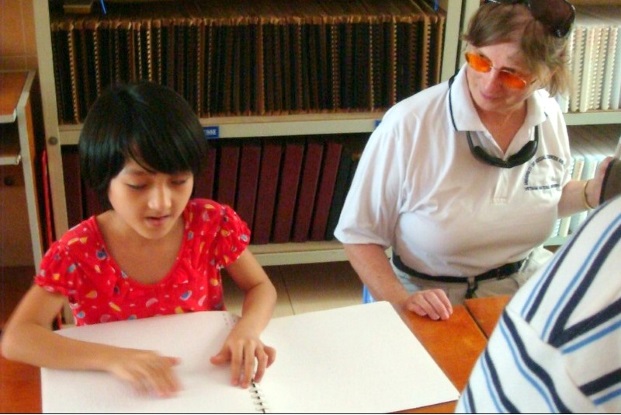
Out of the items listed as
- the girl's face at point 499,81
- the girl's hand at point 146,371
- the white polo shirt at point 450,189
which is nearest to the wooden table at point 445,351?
the girl's hand at point 146,371

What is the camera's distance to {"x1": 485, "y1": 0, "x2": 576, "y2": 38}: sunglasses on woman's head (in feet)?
4.40

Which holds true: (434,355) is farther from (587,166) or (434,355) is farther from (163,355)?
(587,166)

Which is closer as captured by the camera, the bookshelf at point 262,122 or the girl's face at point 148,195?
the girl's face at point 148,195

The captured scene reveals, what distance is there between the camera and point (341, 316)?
44.9 inches

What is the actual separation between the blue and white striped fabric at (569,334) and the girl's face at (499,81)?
86 cm

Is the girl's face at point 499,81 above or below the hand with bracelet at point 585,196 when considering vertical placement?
above

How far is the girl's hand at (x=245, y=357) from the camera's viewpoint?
3.20 ft

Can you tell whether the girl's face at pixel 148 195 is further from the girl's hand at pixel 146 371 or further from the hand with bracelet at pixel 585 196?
the hand with bracelet at pixel 585 196

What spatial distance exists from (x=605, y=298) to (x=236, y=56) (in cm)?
167

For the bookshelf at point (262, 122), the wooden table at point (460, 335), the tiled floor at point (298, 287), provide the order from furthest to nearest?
the tiled floor at point (298, 287) < the bookshelf at point (262, 122) < the wooden table at point (460, 335)

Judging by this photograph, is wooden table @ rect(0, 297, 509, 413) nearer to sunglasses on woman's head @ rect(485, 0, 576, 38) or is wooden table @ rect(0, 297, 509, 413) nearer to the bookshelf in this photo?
sunglasses on woman's head @ rect(485, 0, 576, 38)

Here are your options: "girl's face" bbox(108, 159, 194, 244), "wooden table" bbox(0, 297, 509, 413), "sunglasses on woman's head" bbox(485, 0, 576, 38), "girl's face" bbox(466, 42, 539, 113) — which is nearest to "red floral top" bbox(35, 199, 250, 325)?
"girl's face" bbox(108, 159, 194, 244)

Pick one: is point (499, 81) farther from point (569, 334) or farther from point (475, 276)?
point (569, 334)

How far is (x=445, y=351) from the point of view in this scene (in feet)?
3.56
